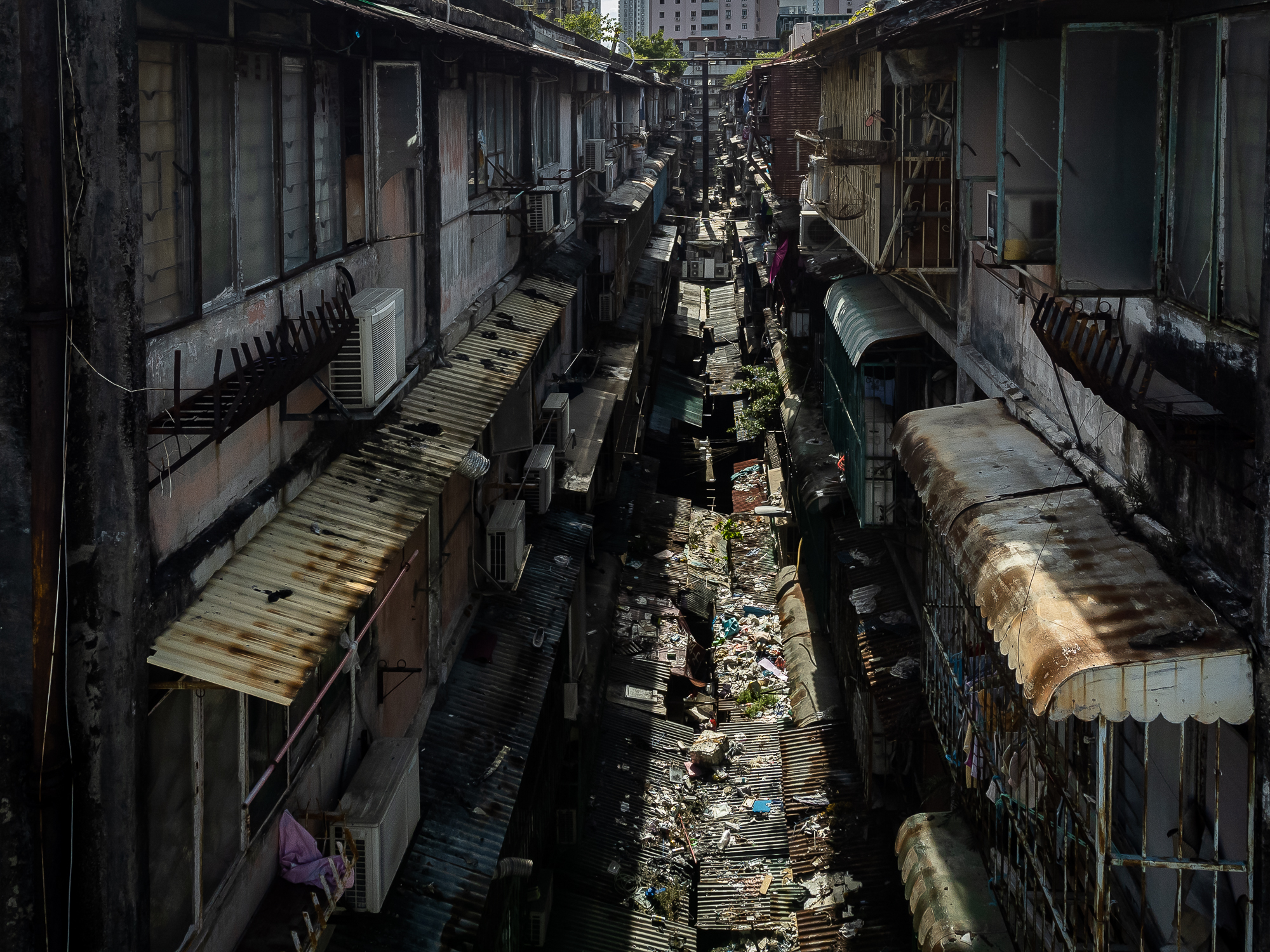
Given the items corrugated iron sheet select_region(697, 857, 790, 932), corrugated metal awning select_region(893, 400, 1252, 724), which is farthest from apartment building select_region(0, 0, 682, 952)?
corrugated metal awning select_region(893, 400, 1252, 724)

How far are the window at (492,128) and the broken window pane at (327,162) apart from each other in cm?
444

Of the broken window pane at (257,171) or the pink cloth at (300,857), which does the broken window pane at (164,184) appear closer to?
the broken window pane at (257,171)

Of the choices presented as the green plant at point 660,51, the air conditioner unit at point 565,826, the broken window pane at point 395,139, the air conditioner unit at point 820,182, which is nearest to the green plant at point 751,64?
the green plant at point 660,51

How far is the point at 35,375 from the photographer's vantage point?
15.6 ft

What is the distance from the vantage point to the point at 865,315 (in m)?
15.1

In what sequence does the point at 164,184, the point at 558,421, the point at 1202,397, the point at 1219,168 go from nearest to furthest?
the point at 1219,168
the point at 164,184
the point at 1202,397
the point at 558,421

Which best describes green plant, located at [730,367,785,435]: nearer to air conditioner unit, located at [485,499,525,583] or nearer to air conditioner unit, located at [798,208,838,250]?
air conditioner unit, located at [798,208,838,250]

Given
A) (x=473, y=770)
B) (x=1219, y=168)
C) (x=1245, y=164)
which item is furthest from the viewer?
(x=473, y=770)

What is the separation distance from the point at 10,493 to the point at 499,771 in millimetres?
6825

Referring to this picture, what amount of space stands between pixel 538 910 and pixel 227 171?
8.61 metres

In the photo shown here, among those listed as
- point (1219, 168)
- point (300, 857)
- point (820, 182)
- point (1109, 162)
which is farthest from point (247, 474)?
point (820, 182)

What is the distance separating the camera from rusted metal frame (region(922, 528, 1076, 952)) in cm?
647

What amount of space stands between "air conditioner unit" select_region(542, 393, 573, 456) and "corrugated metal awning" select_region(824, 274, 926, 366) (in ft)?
13.2

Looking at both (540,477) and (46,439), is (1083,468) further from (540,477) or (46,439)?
(540,477)
